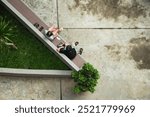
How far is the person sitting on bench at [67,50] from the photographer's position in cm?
1318

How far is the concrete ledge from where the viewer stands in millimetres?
12828

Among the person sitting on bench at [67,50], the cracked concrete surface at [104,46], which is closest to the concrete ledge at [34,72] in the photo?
the cracked concrete surface at [104,46]

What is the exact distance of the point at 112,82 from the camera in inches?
542

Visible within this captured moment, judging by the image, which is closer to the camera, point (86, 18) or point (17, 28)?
point (17, 28)

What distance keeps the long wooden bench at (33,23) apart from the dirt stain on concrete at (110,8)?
1.53 metres

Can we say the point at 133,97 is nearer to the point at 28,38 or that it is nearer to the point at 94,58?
Result: the point at 94,58

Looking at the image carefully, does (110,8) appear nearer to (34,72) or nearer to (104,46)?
(104,46)

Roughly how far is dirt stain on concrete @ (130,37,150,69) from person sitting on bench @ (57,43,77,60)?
2.22m

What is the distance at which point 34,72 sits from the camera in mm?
13023

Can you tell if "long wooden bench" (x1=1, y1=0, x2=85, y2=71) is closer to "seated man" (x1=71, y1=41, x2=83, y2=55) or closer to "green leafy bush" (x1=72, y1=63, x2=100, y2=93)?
"seated man" (x1=71, y1=41, x2=83, y2=55)

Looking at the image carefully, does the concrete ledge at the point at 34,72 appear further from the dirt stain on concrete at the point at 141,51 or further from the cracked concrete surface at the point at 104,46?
the dirt stain on concrete at the point at 141,51

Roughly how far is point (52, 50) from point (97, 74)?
1624 millimetres

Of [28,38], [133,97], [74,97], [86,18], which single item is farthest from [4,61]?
[133,97]

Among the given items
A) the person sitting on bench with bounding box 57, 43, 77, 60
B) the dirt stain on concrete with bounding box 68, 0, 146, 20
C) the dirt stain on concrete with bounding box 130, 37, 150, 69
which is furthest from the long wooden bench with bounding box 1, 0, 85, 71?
the dirt stain on concrete with bounding box 130, 37, 150, 69
